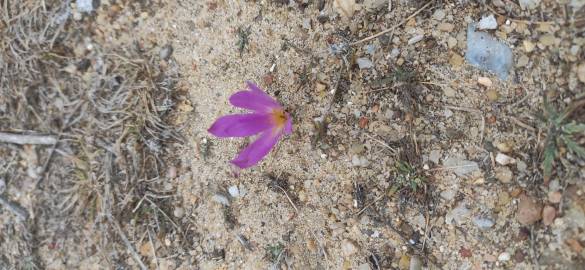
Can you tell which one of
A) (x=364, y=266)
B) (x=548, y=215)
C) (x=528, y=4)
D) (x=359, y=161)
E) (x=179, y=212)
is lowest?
(x=364, y=266)

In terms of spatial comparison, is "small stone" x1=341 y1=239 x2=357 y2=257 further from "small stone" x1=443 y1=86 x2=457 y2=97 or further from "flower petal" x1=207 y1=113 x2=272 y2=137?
"small stone" x1=443 y1=86 x2=457 y2=97

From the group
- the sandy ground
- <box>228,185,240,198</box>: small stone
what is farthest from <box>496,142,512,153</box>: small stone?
<box>228,185,240,198</box>: small stone

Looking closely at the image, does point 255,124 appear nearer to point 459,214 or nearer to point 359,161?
point 359,161

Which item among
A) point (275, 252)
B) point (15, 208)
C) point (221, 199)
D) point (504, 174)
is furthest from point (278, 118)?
point (15, 208)

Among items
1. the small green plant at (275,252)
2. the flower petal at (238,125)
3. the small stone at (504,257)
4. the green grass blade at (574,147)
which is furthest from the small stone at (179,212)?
the green grass blade at (574,147)

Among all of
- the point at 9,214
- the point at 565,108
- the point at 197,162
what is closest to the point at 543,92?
the point at 565,108

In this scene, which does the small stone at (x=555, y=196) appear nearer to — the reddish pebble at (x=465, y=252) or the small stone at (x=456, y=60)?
the reddish pebble at (x=465, y=252)

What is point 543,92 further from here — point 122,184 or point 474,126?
point 122,184
